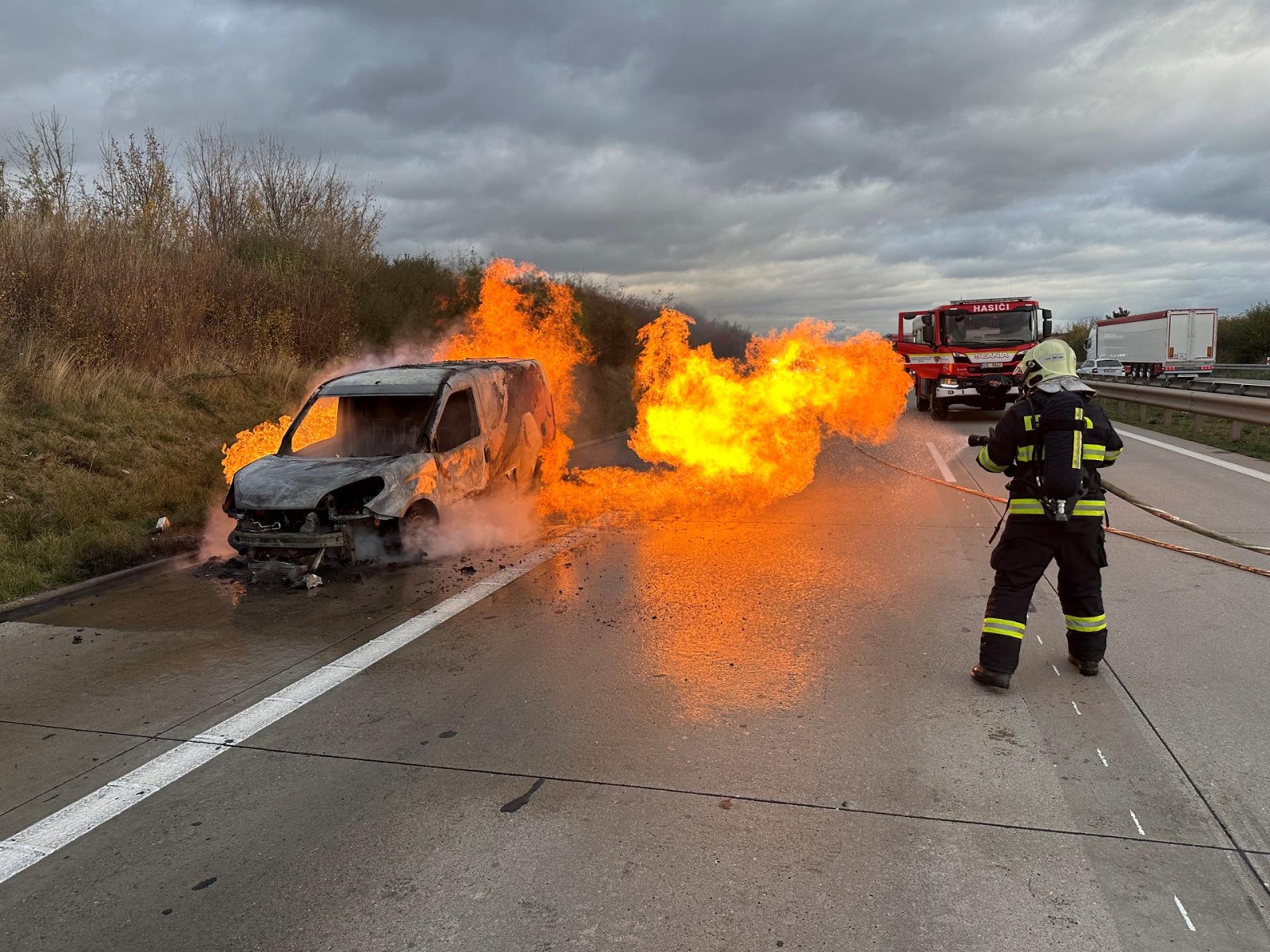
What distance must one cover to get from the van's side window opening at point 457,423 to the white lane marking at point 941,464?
6.85 m

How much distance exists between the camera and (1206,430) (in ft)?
59.9

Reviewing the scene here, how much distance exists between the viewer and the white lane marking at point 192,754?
329cm

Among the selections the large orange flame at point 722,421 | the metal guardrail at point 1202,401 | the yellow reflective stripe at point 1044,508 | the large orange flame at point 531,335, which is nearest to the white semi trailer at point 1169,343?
the metal guardrail at point 1202,401

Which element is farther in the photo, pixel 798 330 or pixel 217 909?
pixel 798 330

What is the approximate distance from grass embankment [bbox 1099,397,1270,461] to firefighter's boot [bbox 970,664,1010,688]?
Answer: 11916 millimetres

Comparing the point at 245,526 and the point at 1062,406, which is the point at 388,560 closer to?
the point at 245,526

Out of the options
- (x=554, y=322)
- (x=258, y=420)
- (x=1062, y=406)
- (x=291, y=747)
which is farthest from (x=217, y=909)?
(x=554, y=322)

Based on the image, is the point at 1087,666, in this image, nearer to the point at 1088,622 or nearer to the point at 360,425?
the point at 1088,622

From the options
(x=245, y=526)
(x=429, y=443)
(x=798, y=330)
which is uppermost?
(x=798, y=330)

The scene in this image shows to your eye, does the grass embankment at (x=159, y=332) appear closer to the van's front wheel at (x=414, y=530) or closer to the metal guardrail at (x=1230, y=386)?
the van's front wheel at (x=414, y=530)

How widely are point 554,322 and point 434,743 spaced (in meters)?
16.8

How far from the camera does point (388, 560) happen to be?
7.62m

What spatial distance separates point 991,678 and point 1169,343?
146 ft

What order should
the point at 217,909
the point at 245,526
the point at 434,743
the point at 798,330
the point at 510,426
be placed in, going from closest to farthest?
the point at 217,909
the point at 434,743
the point at 245,526
the point at 510,426
the point at 798,330
